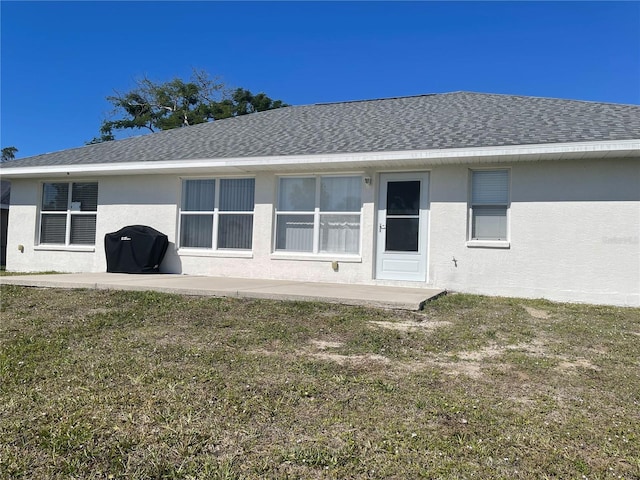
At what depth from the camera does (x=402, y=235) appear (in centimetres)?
931

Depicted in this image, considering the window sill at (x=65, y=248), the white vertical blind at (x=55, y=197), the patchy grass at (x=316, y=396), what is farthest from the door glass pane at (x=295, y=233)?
the white vertical blind at (x=55, y=197)

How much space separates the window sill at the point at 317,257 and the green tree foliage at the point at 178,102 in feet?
83.3

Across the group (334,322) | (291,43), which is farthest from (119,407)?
(291,43)

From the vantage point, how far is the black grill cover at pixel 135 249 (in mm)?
10703

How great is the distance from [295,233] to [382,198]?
2.08m

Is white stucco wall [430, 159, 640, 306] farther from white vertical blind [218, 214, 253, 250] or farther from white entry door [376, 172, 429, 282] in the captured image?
white vertical blind [218, 214, 253, 250]

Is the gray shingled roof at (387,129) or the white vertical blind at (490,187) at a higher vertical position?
the gray shingled roof at (387,129)

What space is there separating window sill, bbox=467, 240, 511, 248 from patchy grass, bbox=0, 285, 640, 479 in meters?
2.29

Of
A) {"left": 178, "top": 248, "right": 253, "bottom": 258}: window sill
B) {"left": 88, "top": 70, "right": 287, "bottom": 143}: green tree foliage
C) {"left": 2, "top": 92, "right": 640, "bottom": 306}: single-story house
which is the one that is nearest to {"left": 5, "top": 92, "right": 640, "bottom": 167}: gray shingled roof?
{"left": 2, "top": 92, "right": 640, "bottom": 306}: single-story house

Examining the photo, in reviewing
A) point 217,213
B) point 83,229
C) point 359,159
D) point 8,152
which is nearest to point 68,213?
point 83,229

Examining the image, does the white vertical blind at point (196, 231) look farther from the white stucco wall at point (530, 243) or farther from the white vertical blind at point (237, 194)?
the white vertical blind at point (237, 194)

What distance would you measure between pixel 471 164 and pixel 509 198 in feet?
3.08

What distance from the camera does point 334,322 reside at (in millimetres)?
5941

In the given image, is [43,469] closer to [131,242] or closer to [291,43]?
[131,242]
